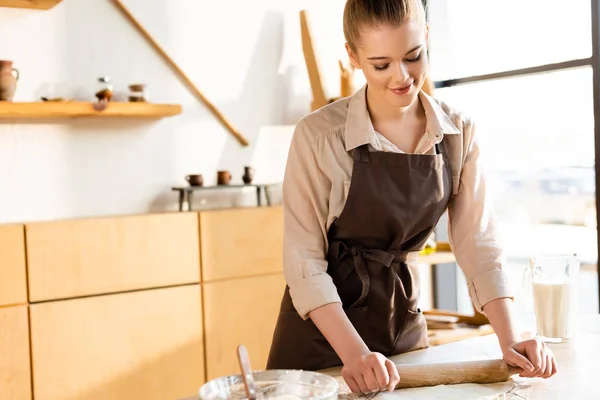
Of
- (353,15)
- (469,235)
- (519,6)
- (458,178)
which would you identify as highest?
(519,6)

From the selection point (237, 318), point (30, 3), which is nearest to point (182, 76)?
point (30, 3)

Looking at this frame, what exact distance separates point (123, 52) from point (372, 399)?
2.28 metres

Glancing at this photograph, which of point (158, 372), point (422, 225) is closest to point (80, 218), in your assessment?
point (158, 372)

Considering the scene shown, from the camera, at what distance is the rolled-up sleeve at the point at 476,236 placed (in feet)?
4.79

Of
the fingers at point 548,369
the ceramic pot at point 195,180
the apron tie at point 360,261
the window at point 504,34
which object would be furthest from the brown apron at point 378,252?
the window at point 504,34

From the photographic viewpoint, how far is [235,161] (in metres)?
3.35

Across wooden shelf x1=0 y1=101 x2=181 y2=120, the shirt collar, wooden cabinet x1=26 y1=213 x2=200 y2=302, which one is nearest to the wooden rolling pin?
the shirt collar

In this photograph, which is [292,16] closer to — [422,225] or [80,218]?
[80,218]

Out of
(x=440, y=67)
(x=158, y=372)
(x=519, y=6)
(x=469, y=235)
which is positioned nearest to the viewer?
(x=469, y=235)

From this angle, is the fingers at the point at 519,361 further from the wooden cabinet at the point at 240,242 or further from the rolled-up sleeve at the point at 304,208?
the wooden cabinet at the point at 240,242

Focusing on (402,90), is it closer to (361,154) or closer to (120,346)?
(361,154)

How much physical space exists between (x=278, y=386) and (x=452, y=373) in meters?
0.34

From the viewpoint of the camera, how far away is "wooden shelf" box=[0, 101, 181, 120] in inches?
105

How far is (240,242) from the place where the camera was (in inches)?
121
